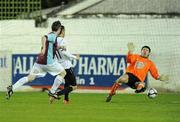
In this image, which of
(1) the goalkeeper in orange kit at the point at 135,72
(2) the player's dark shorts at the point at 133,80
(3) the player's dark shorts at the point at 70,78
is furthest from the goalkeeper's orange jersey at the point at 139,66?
(3) the player's dark shorts at the point at 70,78

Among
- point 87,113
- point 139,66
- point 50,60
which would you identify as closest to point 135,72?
point 139,66

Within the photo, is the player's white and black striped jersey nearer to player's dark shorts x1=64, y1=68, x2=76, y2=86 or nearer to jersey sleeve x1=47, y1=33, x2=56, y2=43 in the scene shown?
player's dark shorts x1=64, y1=68, x2=76, y2=86

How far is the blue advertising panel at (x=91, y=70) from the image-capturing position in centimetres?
3091

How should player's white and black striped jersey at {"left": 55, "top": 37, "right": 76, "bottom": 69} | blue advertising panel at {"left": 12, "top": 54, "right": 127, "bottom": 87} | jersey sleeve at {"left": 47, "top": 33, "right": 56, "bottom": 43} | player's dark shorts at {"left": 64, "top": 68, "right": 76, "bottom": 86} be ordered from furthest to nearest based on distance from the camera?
blue advertising panel at {"left": 12, "top": 54, "right": 127, "bottom": 87} < player's dark shorts at {"left": 64, "top": 68, "right": 76, "bottom": 86} < player's white and black striped jersey at {"left": 55, "top": 37, "right": 76, "bottom": 69} < jersey sleeve at {"left": 47, "top": 33, "right": 56, "bottom": 43}

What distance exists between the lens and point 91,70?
102ft

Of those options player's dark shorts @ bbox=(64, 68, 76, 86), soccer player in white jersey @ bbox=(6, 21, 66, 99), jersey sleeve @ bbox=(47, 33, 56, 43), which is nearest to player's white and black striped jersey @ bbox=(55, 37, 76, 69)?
player's dark shorts @ bbox=(64, 68, 76, 86)

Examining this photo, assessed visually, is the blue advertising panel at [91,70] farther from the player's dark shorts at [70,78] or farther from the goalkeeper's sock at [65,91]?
the goalkeeper's sock at [65,91]

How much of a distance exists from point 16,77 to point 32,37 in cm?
295

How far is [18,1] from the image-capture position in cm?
4238

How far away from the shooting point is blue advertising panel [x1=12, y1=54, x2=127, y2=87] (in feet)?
101

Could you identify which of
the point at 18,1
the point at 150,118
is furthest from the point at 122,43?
the point at 150,118

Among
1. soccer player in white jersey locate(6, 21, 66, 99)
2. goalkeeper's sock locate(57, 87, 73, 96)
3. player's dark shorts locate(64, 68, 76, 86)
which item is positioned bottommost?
goalkeeper's sock locate(57, 87, 73, 96)

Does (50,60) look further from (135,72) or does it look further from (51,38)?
(135,72)

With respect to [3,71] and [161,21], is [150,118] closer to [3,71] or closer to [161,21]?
[3,71]
